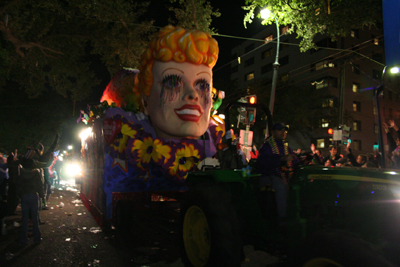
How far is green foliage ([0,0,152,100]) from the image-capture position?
41.1 feet

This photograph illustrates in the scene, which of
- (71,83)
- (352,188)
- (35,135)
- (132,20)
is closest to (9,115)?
(35,135)

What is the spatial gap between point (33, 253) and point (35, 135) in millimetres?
23352

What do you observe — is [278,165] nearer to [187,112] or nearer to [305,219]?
[305,219]

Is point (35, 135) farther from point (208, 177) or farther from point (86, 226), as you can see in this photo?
point (208, 177)

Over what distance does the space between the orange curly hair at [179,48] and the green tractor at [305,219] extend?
2648 millimetres

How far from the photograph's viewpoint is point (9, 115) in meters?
23.2

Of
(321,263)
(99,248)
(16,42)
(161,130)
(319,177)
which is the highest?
(16,42)

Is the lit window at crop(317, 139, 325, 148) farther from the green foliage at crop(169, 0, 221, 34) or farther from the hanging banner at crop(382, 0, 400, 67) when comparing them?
the hanging banner at crop(382, 0, 400, 67)

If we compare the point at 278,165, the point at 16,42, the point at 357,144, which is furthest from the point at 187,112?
the point at 357,144

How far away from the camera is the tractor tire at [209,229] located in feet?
11.0

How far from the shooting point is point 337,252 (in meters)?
2.34

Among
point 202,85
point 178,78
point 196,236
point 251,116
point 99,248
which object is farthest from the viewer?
point 251,116

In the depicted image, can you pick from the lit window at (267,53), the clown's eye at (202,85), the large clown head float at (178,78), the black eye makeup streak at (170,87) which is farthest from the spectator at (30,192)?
the lit window at (267,53)

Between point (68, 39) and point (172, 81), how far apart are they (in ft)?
39.1
